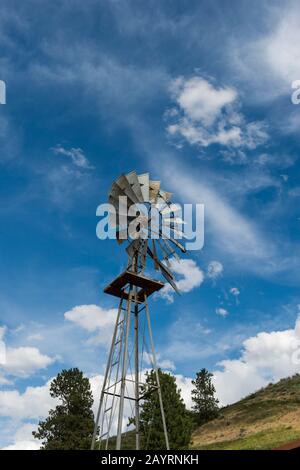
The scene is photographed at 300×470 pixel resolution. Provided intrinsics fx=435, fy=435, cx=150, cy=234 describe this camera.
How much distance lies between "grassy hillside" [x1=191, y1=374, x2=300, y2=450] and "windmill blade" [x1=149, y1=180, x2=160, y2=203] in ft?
71.7

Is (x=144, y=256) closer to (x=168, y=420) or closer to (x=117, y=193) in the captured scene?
(x=117, y=193)

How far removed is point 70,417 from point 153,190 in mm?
26370

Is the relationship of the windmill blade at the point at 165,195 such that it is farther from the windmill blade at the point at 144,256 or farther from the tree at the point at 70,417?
the tree at the point at 70,417

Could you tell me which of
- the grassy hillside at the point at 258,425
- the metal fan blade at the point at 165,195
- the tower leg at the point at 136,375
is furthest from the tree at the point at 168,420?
the metal fan blade at the point at 165,195

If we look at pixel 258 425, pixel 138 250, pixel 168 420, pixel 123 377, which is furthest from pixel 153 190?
pixel 258 425

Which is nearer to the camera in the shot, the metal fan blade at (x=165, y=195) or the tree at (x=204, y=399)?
the metal fan blade at (x=165, y=195)

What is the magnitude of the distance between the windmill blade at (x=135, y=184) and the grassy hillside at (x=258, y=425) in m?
22.5

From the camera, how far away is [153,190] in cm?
1988

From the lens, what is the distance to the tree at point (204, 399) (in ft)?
202

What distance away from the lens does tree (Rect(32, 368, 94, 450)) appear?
36719mm

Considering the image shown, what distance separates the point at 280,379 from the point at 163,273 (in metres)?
70.7
